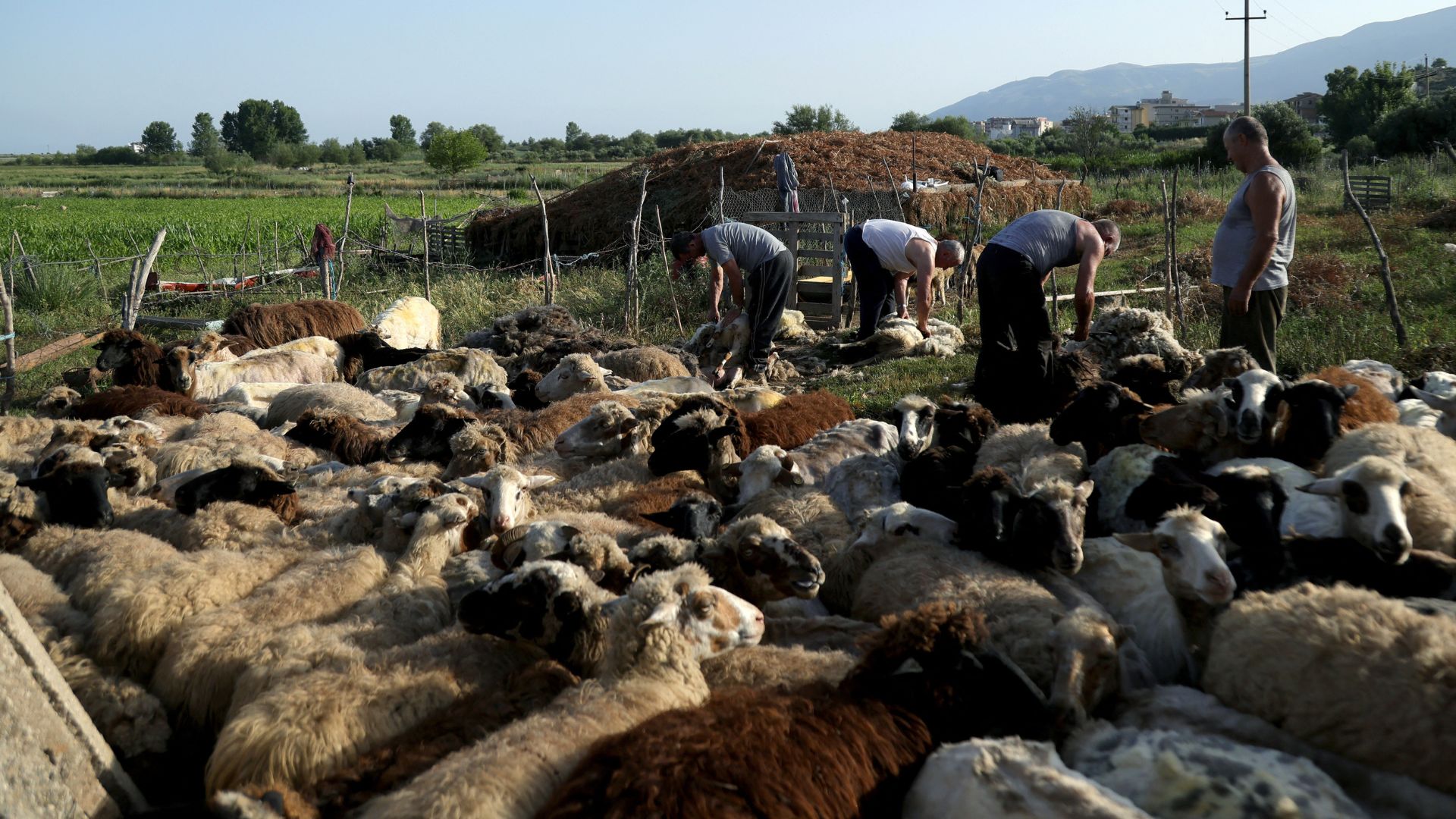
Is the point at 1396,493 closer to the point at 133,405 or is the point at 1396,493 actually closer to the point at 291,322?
the point at 133,405

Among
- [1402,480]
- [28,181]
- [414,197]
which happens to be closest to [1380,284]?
[1402,480]

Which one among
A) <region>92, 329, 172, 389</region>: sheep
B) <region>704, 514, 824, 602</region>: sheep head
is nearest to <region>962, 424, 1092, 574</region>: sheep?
<region>704, 514, 824, 602</region>: sheep head

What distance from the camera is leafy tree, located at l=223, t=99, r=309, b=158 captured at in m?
132

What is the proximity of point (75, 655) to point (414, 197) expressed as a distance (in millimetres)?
54885

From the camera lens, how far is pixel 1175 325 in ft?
38.8

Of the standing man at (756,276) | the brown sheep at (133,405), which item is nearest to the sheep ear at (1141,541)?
the standing man at (756,276)

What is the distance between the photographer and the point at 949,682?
3131 mm

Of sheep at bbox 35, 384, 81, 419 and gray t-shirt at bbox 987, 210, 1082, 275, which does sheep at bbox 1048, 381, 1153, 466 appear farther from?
sheep at bbox 35, 384, 81, 419

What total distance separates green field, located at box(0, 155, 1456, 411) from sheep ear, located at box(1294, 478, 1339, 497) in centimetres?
449

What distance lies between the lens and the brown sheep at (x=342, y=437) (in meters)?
7.45

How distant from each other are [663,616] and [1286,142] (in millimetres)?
45495

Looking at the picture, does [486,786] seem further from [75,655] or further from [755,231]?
[755,231]

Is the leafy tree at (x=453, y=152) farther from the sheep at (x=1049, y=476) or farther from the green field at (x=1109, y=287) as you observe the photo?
the sheep at (x=1049, y=476)

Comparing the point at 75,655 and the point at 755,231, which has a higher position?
the point at 755,231
